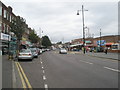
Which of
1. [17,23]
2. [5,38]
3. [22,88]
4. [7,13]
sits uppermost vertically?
[7,13]

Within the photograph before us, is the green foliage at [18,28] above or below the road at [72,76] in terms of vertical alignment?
above

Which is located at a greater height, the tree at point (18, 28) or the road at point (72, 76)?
the tree at point (18, 28)

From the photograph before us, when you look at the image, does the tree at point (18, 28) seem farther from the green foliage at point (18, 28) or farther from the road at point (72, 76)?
the road at point (72, 76)

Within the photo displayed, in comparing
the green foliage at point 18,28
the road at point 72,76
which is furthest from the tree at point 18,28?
Answer: the road at point 72,76

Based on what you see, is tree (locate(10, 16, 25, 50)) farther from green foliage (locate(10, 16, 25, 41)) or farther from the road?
the road

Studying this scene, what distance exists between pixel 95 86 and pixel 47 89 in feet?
6.89

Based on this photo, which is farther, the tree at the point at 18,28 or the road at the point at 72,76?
the tree at the point at 18,28

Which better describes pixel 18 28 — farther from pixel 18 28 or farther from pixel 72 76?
pixel 72 76

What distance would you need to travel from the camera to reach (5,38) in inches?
1219

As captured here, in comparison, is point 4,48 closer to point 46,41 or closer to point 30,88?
point 30,88

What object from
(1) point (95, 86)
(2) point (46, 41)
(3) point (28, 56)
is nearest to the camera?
(1) point (95, 86)

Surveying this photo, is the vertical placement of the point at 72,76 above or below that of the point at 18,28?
below

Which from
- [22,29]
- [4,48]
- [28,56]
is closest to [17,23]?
[22,29]

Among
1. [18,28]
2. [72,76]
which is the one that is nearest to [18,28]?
[18,28]
